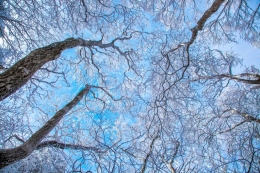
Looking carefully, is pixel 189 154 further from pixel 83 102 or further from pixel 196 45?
pixel 83 102

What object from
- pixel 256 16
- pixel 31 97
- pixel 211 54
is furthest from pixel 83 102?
pixel 256 16


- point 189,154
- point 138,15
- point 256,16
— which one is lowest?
point 189,154

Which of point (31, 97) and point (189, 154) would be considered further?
point (31, 97)

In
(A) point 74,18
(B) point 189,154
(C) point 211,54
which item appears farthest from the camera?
(A) point 74,18

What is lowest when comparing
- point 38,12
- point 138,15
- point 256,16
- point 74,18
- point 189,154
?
point 189,154

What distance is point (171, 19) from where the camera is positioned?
507 centimetres

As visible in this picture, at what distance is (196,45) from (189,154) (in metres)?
3.45

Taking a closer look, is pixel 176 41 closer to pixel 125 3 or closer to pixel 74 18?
pixel 125 3

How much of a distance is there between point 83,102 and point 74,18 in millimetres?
3413

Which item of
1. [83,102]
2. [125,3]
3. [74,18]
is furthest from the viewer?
[83,102]

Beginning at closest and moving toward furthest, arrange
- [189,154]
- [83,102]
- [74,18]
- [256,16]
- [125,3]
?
1. [256,16]
2. [189,154]
3. [74,18]
4. [125,3]
5. [83,102]

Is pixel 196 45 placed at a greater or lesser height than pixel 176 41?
lesser

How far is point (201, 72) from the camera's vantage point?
5055mm

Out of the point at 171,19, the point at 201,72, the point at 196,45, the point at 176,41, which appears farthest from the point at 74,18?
the point at 201,72
